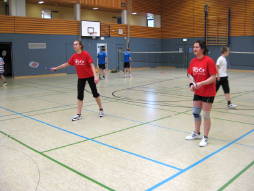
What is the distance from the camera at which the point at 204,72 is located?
4.84 meters

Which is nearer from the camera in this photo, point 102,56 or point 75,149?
point 75,149

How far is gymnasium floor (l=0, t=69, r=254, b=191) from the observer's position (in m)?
3.67

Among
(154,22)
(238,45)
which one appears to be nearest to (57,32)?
(154,22)

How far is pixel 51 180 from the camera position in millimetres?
3721

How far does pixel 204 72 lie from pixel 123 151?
193 centimetres

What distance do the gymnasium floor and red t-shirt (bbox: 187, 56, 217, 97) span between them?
3.20 feet

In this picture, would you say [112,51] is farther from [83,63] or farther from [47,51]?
[83,63]

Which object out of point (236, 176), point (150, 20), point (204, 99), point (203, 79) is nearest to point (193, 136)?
point (204, 99)

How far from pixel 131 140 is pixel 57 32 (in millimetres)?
18158

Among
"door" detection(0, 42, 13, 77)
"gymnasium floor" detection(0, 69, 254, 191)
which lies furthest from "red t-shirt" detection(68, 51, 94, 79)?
"door" detection(0, 42, 13, 77)

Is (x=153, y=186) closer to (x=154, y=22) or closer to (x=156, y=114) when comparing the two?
(x=156, y=114)

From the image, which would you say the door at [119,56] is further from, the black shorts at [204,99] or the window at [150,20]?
the black shorts at [204,99]

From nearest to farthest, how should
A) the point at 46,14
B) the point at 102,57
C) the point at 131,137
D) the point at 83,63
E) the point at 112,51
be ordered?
the point at 131,137 < the point at 83,63 < the point at 102,57 < the point at 112,51 < the point at 46,14

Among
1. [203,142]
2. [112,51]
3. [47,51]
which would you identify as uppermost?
[112,51]
